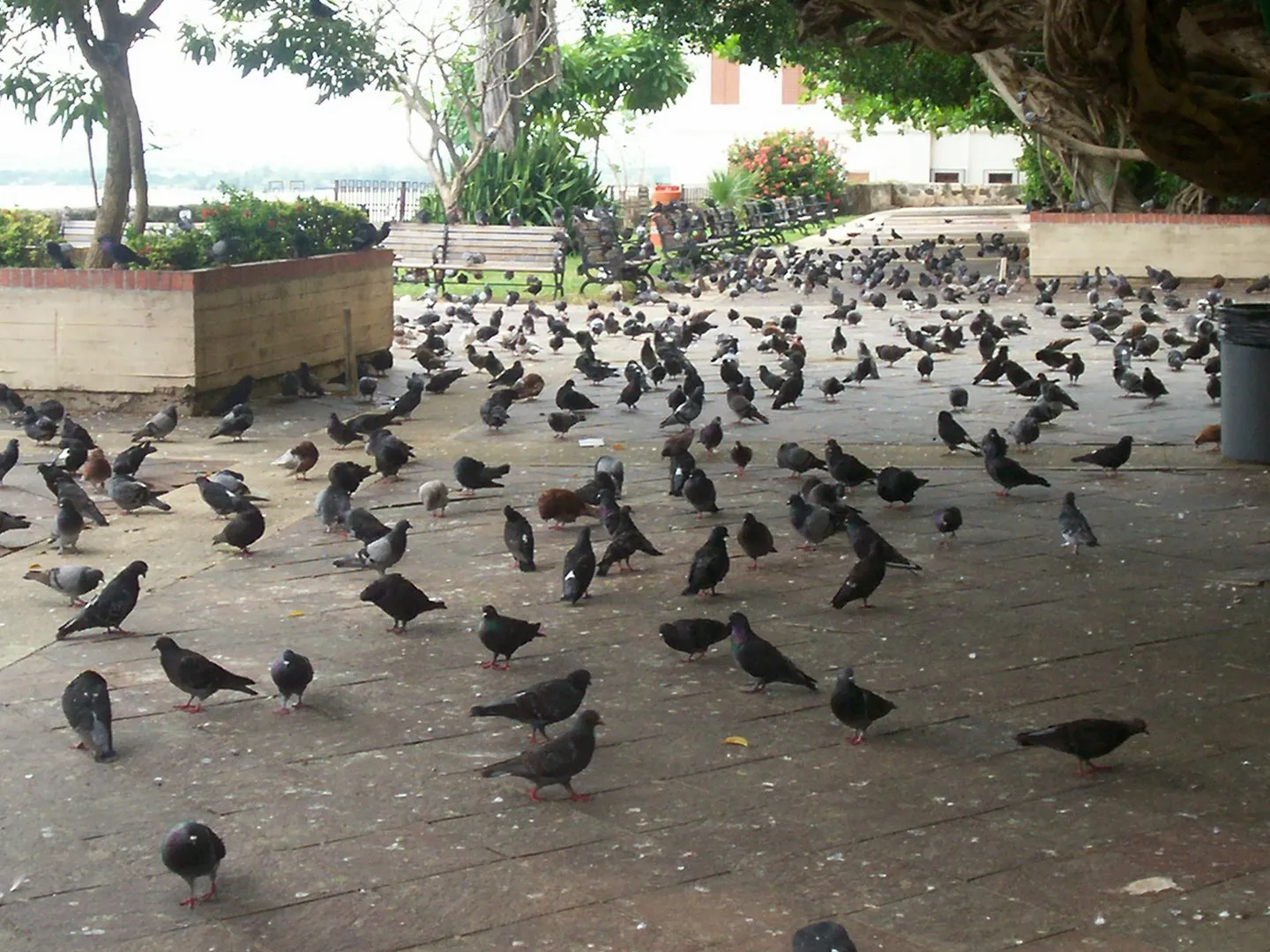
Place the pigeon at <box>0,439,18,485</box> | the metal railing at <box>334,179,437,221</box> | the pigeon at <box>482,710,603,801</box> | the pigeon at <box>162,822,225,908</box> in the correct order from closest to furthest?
the pigeon at <box>162,822,225,908</box> → the pigeon at <box>482,710,603,801</box> → the pigeon at <box>0,439,18,485</box> → the metal railing at <box>334,179,437,221</box>

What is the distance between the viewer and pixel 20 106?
14.7 metres

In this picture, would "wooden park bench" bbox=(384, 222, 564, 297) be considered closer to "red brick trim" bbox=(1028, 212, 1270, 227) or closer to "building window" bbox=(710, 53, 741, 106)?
"red brick trim" bbox=(1028, 212, 1270, 227)

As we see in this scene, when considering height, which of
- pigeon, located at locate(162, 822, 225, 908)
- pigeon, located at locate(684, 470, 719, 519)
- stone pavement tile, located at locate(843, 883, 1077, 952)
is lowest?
stone pavement tile, located at locate(843, 883, 1077, 952)

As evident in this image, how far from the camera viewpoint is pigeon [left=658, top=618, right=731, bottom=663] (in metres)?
6.33

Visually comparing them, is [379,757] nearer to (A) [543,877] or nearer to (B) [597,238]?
(A) [543,877]

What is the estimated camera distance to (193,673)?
5.79m

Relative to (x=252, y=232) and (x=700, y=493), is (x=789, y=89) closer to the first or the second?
(x=252, y=232)

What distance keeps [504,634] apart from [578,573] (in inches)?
43.2

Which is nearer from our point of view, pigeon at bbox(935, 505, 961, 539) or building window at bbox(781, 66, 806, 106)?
pigeon at bbox(935, 505, 961, 539)

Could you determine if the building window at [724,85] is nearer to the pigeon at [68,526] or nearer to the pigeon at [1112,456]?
the pigeon at [1112,456]

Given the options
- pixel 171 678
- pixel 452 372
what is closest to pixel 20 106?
pixel 452 372

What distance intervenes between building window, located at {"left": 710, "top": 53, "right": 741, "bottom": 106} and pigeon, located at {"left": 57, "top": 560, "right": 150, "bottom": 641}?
53.8 metres

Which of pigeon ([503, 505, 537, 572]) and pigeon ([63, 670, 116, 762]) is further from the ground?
pigeon ([503, 505, 537, 572])

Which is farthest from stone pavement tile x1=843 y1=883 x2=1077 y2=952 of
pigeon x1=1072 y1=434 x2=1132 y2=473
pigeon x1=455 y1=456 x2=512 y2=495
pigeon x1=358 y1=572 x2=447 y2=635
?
pigeon x1=1072 y1=434 x2=1132 y2=473
